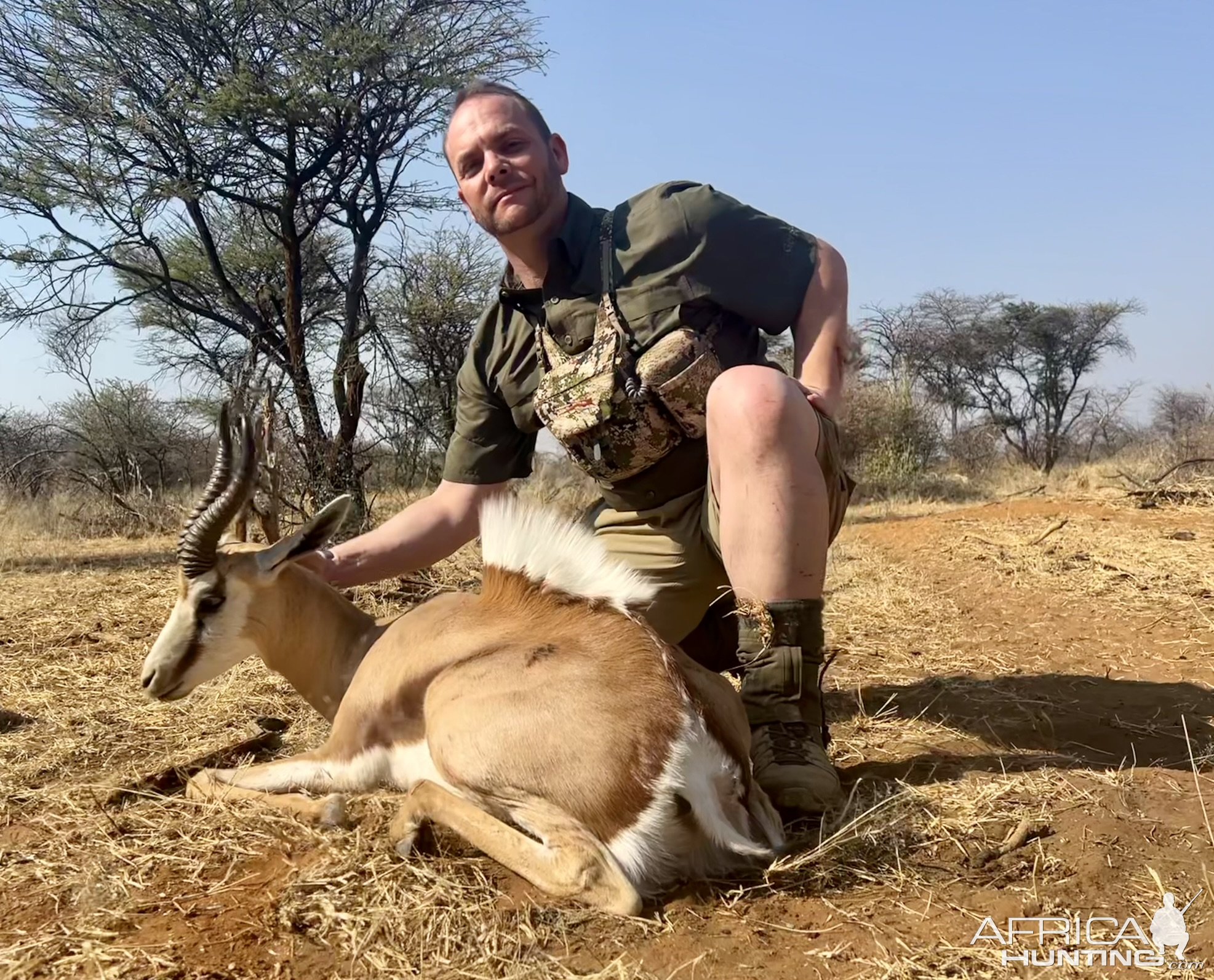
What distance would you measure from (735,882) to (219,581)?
6.53 ft

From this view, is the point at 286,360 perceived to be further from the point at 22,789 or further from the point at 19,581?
the point at 22,789

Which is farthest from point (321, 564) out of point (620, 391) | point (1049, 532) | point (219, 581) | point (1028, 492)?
point (1028, 492)

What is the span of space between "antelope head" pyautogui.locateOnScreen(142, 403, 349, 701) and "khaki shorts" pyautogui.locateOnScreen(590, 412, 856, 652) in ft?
3.46

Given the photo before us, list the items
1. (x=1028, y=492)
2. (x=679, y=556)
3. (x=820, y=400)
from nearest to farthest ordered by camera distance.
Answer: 1. (x=820, y=400)
2. (x=679, y=556)
3. (x=1028, y=492)

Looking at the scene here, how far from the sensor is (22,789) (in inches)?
109

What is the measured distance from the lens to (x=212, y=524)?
304cm

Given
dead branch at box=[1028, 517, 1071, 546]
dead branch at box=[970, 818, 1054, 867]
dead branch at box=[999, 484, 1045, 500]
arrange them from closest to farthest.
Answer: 1. dead branch at box=[970, 818, 1054, 867]
2. dead branch at box=[1028, 517, 1071, 546]
3. dead branch at box=[999, 484, 1045, 500]

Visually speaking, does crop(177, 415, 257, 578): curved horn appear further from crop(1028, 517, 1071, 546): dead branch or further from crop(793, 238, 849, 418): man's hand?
crop(1028, 517, 1071, 546): dead branch

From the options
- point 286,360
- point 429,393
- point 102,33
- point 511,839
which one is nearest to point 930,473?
point 429,393

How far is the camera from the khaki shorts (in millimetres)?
Result: 3250

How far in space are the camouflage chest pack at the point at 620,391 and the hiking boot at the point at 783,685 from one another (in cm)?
80

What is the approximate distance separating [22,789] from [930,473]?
19.0 meters

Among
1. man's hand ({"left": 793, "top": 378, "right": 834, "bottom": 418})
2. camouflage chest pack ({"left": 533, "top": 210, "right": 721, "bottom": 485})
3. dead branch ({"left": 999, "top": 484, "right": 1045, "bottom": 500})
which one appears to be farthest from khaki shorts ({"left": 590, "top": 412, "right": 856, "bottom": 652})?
dead branch ({"left": 999, "top": 484, "right": 1045, "bottom": 500})

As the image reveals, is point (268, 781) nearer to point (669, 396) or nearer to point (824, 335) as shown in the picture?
point (669, 396)
